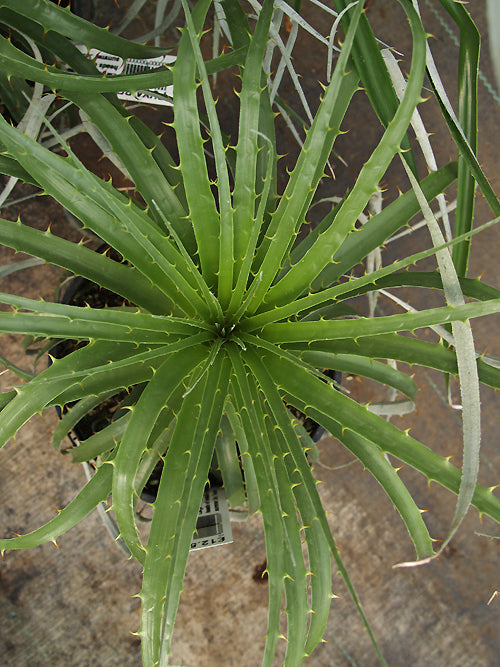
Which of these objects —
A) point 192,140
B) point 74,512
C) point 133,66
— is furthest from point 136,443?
point 133,66

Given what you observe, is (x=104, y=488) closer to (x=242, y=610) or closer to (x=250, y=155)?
(x=250, y=155)

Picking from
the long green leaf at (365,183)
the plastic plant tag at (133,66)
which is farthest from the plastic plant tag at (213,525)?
the plastic plant tag at (133,66)

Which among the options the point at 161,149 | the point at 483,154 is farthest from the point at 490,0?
the point at 483,154

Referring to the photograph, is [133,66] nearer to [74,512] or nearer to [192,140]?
[192,140]

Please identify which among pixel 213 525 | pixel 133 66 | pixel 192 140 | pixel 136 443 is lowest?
pixel 213 525

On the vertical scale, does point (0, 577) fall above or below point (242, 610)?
above
